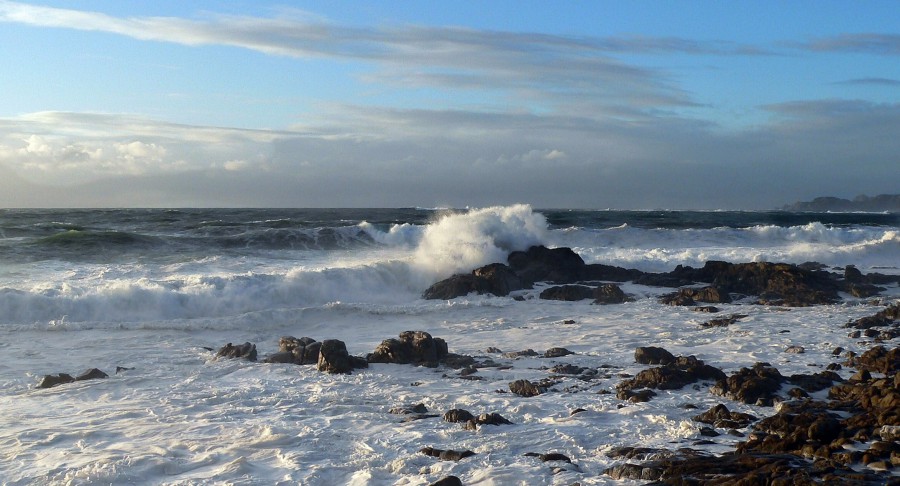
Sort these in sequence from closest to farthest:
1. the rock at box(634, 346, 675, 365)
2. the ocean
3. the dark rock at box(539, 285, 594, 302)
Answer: the ocean < the rock at box(634, 346, 675, 365) < the dark rock at box(539, 285, 594, 302)

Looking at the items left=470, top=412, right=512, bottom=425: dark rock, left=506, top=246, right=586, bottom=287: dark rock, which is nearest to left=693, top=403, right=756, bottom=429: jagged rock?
left=470, top=412, right=512, bottom=425: dark rock

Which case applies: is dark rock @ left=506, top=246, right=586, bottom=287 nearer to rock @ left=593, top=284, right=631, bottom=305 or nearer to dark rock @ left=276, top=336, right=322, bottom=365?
rock @ left=593, top=284, right=631, bottom=305

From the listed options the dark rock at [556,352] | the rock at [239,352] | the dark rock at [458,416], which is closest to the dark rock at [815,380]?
the dark rock at [556,352]

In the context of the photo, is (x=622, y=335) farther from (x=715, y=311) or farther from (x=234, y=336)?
(x=234, y=336)

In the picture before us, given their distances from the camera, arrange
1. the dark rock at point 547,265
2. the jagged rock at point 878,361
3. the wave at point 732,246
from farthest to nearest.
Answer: the wave at point 732,246 < the dark rock at point 547,265 < the jagged rock at point 878,361

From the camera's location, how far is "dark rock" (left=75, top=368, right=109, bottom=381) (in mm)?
9633

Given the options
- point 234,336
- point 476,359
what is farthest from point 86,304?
point 476,359

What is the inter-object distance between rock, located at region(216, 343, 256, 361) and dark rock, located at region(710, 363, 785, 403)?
20.2 ft

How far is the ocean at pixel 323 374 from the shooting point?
6605 mm

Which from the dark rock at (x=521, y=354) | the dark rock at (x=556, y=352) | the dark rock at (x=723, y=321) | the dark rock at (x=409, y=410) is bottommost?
the dark rock at (x=409, y=410)

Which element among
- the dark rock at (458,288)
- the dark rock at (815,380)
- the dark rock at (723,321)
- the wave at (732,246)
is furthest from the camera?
the wave at (732,246)

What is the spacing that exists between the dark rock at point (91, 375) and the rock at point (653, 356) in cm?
695

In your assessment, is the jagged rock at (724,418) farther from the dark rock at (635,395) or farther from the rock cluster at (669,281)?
the rock cluster at (669,281)

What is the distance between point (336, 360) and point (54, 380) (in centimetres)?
342
